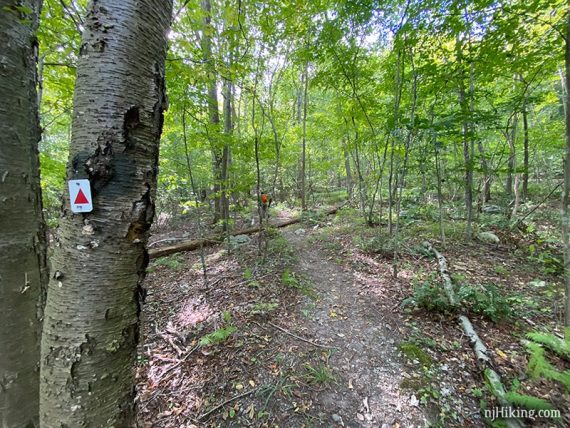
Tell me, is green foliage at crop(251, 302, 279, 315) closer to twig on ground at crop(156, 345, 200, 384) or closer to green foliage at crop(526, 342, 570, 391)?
twig on ground at crop(156, 345, 200, 384)

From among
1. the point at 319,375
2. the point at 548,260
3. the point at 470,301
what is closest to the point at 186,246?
the point at 319,375

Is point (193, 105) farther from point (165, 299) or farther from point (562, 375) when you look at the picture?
point (562, 375)

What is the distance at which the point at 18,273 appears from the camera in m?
1.23

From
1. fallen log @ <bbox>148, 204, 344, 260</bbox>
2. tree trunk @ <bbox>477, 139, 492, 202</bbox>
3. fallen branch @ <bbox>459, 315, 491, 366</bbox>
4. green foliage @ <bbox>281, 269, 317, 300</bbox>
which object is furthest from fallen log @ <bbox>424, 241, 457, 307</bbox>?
fallen log @ <bbox>148, 204, 344, 260</bbox>

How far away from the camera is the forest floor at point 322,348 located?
208 cm

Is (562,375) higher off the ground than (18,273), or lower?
lower

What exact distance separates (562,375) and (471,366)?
0.79 m

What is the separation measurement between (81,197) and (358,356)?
2.94m

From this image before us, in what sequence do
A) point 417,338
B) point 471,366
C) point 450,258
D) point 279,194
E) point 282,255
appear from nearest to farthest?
point 471,366 < point 417,338 < point 450,258 < point 282,255 < point 279,194

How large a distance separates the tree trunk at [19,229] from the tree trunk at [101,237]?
593 millimetres

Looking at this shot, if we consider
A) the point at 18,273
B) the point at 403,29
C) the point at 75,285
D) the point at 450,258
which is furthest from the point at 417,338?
the point at 403,29

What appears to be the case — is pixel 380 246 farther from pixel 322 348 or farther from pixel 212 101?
pixel 212 101

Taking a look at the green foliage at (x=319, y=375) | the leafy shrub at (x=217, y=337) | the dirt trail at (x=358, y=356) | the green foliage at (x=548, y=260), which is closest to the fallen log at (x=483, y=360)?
the dirt trail at (x=358, y=356)

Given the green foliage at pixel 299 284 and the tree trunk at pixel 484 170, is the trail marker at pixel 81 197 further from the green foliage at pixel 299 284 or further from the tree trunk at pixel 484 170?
the tree trunk at pixel 484 170
